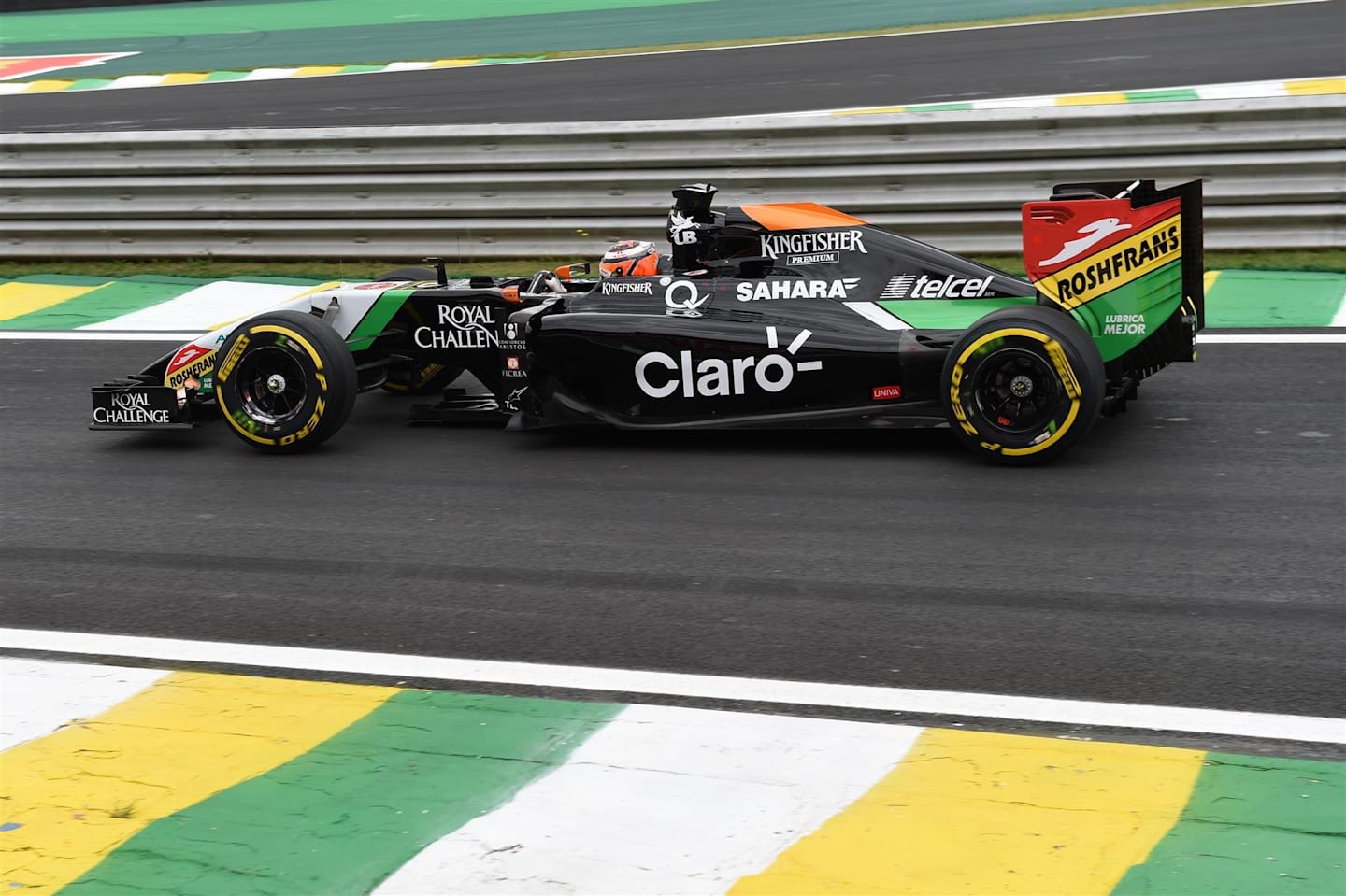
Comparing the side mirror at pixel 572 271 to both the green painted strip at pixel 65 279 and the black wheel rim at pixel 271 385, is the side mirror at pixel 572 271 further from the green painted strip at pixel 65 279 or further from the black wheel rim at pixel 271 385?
the green painted strip at pixel 65 279

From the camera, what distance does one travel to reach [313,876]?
397cm

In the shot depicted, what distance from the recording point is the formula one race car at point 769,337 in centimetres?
719

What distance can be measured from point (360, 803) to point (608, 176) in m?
8.33

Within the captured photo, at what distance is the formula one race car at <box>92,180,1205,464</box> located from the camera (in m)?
7.19

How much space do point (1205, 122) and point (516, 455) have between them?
20.0ft

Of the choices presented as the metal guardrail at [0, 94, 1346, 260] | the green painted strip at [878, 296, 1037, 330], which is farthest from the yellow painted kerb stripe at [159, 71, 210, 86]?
the green painted strip at [878, 296, 1037, 330]

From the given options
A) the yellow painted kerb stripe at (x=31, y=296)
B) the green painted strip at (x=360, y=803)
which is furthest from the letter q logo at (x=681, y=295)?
the yellow painted kerb stripe at (x=31, y=296)

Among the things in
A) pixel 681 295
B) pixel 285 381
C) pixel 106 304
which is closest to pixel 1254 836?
pixel 681 295

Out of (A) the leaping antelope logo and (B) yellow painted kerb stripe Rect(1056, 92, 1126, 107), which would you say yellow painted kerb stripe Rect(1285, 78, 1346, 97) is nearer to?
(B) yellow painted kerb stripe Rect(1056, 92, 1126, 107)

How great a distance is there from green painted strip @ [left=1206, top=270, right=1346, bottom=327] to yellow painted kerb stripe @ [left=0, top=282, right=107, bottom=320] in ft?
30.6

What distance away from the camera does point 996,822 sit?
13.3 ft

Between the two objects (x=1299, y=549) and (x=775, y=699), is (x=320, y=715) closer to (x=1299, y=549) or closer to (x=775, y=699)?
(x=775, y=699)

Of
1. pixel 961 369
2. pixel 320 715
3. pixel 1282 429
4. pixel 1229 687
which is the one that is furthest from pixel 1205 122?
pixel 320 715

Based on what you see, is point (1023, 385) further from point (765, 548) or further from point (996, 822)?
point (996, 822)
